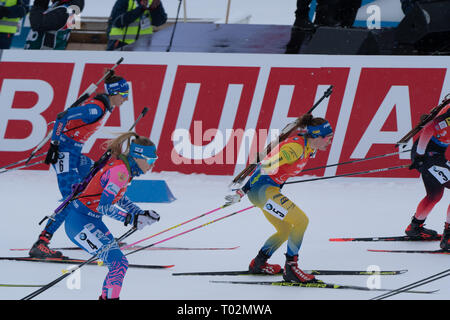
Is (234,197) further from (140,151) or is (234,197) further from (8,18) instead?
(8,18)

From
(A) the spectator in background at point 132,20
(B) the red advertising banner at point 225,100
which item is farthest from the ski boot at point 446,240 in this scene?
(A) the spectator in background at point 132,20

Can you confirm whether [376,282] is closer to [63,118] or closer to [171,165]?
[63,118]

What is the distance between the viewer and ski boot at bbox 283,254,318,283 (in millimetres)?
5621

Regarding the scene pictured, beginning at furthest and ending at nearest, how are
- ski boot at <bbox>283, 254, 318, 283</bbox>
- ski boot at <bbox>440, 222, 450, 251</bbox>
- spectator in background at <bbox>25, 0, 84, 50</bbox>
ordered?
spectator in background at <bbox>25, 0, 84, 50</bbox>
ski boot at <bbox>440, 222, 450, 251</bbox>
ski boot at <bbox>283, 254, 318, 283</bbox>

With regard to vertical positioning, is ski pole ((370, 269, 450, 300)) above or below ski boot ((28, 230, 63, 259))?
above

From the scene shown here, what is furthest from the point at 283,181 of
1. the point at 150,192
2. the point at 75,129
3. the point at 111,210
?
the point at 150,192

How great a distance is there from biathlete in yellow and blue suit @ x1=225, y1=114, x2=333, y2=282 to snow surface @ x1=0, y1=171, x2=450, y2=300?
33cm

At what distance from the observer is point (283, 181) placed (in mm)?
5863

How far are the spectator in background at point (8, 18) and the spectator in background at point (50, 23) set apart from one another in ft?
0.71

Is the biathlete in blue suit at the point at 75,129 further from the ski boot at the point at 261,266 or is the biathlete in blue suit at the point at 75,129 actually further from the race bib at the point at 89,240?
the ski boot at the point at 261,266

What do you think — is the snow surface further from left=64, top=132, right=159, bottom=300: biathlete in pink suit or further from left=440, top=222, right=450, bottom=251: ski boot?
left=64, top=132, right=159, bottom=300: biathlete in pink suit

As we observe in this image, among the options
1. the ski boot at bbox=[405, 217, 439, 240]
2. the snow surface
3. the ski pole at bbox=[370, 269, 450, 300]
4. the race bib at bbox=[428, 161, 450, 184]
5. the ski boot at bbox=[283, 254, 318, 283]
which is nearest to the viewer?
the ski pole at bbox=[370, 269, 450, 300]

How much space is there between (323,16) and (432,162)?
3.84 meters

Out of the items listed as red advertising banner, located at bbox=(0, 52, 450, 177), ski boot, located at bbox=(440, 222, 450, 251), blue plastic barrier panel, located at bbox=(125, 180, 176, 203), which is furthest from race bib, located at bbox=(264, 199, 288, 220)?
red advertising banner, located at bbox=(0, 52, 450, 177)
